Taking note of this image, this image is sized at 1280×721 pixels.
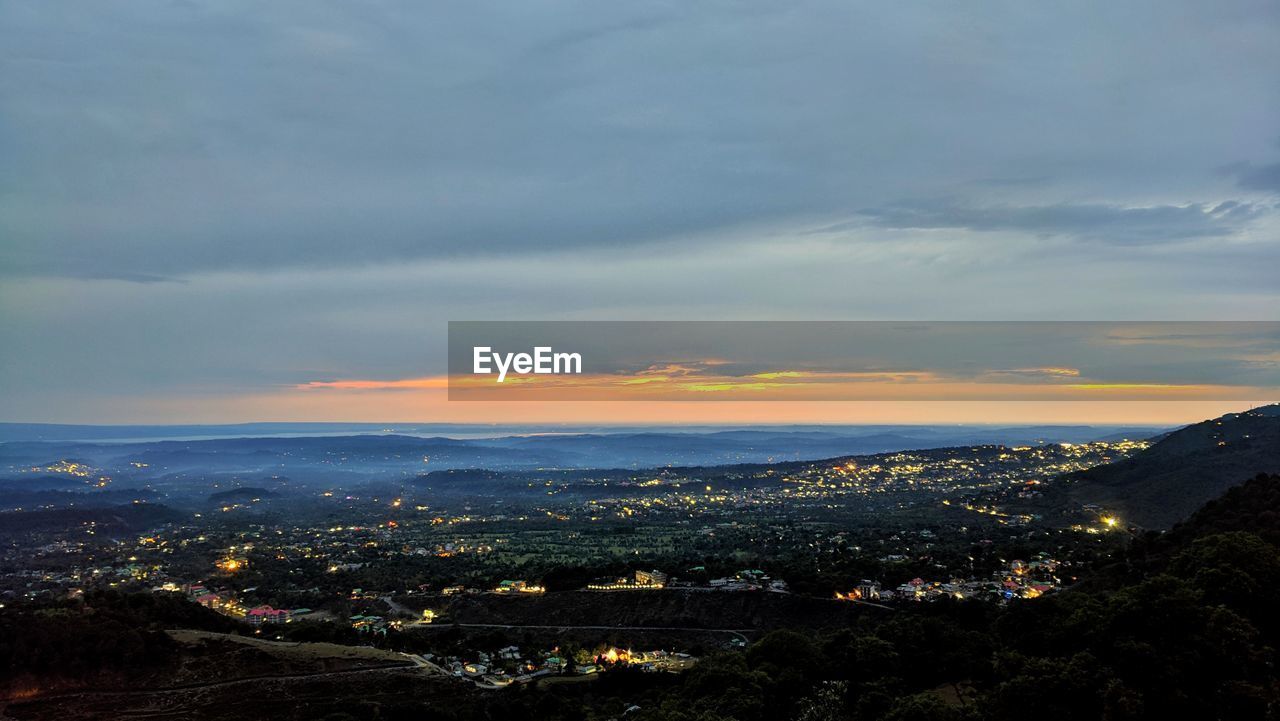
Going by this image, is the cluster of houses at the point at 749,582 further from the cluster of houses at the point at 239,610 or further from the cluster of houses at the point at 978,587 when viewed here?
the cluster of houses at the point at 239,610

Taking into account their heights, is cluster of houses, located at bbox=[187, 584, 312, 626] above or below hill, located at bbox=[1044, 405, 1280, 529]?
below

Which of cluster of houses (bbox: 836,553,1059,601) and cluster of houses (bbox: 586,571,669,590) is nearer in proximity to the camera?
cluster of houses (bbox: 836,553,1059,601)

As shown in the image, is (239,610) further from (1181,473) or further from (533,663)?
(1181,473)

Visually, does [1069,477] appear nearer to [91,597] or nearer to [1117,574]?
[1117,574]

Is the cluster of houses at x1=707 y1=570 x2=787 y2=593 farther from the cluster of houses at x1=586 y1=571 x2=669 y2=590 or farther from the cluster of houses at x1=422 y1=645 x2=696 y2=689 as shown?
the cluster of houses at x1=422 y1=645 x2=696 y2=689

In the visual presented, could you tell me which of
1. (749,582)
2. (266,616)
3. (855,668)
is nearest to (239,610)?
(266,616)

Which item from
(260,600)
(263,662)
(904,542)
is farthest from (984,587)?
(260,600)

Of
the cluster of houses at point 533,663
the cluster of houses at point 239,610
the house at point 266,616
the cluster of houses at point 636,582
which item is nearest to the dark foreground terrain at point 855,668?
the cluster of houses at point 533,663

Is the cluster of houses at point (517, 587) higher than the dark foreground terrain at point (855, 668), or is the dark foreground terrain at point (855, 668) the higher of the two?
the dark foreground terrain at point (855, 668)

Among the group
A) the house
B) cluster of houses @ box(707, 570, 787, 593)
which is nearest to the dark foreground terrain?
the house
